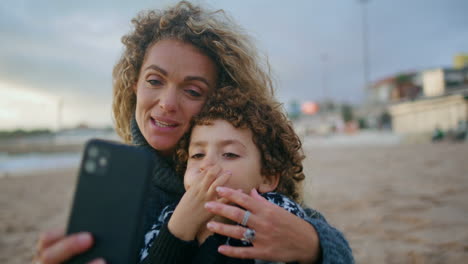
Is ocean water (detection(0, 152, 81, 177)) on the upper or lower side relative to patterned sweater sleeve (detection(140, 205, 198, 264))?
lower

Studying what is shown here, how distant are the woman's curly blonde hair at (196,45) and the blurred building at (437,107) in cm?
2686

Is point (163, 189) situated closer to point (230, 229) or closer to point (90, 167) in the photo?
point (230, 229)

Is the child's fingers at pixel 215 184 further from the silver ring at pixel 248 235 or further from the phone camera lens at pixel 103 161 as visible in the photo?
the phone camera lens at pixel 103 161

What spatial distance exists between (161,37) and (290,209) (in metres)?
1.59

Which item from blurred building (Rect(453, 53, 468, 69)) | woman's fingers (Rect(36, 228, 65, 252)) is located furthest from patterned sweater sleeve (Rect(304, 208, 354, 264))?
blurred building (Rect(453, 53, 468, 69))

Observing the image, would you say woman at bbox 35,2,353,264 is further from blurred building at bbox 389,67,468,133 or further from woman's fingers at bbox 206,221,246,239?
blurred building at bbox 389,67,468,133

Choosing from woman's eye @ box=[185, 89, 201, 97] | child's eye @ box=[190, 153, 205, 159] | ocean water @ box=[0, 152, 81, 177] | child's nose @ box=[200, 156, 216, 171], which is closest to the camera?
child's nose @ box=[200, 156, 216, 171]

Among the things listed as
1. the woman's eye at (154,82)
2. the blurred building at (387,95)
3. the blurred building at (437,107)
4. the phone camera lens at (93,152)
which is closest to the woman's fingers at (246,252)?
the phone camera lens at (93,152)

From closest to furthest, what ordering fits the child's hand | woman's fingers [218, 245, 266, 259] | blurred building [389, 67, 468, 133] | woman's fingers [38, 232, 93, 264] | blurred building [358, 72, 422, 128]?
woman's fingers [38, 232, 93, 264] → woman's fingers [218, 245, 266, 259] → the child's hand → blurred building [389, 67, 468, 133] → blurred building [358, 72, 422, 128]

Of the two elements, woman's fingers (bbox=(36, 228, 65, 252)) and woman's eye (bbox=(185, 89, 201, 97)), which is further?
woman's eye (bbox=(185, 89, 201, 97))

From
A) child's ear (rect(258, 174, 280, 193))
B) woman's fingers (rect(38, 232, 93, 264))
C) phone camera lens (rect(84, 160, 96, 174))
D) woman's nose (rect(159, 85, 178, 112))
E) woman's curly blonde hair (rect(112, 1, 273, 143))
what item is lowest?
child's ear (rect(258, 174, 280, 193))

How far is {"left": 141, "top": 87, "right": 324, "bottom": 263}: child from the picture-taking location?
1332 mm

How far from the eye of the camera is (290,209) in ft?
5.03

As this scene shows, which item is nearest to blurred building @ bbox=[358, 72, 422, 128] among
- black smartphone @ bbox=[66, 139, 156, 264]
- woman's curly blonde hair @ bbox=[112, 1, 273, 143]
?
woman's curly blonde hair @ bbox=[112, 1, 273, 143]
